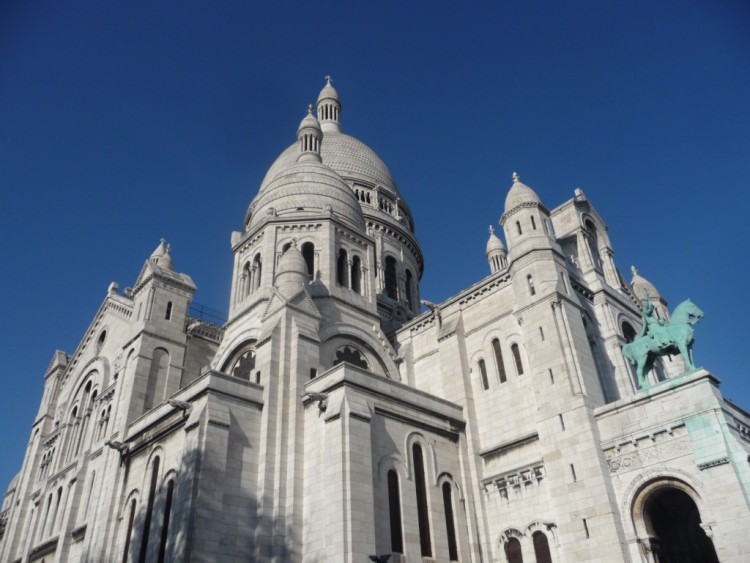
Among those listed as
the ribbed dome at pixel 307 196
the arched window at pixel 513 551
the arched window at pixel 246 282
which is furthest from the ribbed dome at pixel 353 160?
the arched window at pixel 513 551

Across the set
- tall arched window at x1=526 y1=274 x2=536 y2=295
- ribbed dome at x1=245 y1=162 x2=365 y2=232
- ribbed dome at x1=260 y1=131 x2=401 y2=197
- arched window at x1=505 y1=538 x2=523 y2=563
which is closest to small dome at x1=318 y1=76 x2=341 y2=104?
ribbed dome at x1=260 y1=131 x2=401 y2=197

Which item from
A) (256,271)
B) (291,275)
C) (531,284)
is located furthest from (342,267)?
(531,284)

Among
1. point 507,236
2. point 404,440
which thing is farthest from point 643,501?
point 507,236

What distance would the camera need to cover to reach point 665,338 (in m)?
25.5

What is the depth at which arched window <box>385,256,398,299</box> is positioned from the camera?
4806 centimetres

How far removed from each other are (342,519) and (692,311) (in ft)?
52.4

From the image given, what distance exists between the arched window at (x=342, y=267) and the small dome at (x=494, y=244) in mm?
21093

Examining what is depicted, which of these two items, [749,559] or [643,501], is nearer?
[749,559]

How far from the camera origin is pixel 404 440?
2747cm

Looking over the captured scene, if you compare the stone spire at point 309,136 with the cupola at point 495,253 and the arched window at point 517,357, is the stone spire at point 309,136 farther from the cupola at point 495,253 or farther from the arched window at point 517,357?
the arched window at point 517,357

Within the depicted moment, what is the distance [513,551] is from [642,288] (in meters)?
21.1

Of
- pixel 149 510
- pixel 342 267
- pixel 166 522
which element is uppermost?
pixel 342 267

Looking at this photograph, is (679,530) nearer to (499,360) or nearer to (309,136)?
(499,360)

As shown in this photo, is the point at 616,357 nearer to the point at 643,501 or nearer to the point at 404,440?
the point at 643,501
